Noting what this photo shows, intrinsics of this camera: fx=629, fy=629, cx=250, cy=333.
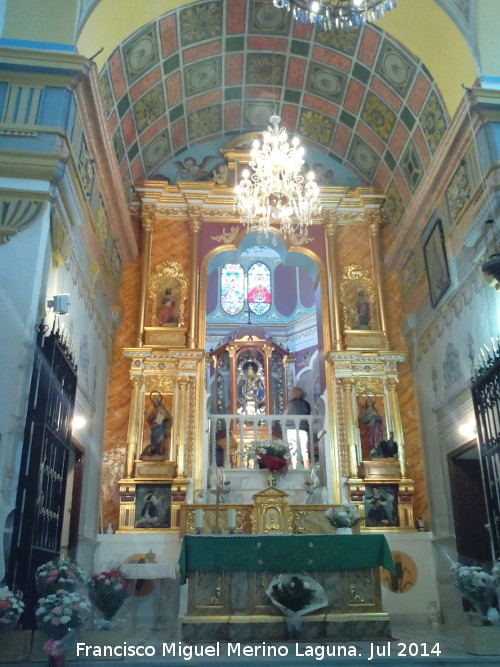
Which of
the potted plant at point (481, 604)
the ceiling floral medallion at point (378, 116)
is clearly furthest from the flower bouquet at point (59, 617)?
the ceiling floral medallion at point (378, 116)

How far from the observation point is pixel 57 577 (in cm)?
545

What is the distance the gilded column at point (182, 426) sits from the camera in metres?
10.6

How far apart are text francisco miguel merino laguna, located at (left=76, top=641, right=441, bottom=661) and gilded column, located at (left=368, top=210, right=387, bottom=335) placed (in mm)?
6751

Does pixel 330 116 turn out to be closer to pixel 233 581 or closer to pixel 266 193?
pixel 266 193

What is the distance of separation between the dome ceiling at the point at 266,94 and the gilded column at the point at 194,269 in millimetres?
1106

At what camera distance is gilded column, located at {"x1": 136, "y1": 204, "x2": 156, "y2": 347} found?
11562mm

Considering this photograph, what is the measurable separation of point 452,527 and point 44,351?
21.4 feet

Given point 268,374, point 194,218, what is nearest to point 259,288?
point 268,374

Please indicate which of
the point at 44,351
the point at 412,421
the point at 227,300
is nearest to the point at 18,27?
the point at 44,351

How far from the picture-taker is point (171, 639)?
6734 millimetres

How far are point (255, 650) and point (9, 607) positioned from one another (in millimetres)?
2148

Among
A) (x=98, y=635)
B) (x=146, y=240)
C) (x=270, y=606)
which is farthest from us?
(x=146, y=240)

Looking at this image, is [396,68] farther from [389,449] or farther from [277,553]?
[277,553]

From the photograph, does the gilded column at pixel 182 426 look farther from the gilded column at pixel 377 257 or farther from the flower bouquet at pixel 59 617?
the flower bouquet at pixel 59 617
